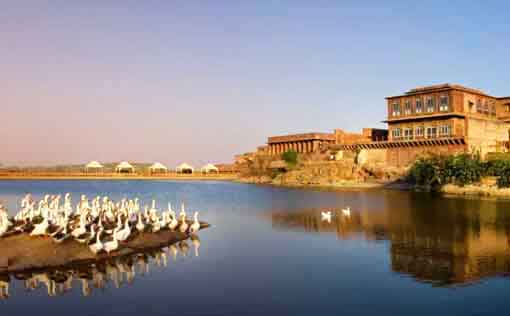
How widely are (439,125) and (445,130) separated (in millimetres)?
1634

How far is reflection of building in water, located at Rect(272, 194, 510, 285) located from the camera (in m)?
24.6

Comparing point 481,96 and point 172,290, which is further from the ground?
point 481,96

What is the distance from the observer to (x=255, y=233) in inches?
1454

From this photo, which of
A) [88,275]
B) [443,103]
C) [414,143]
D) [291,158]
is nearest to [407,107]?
[414,143]

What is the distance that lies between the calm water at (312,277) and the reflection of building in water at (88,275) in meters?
0.15

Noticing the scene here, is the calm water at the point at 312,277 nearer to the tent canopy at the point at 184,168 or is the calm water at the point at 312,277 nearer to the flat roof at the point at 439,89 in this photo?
the flat roof at the point at 439,89

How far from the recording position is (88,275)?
2283cm

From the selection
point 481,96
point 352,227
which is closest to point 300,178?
point 481,96

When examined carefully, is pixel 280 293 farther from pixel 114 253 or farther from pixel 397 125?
pixel 397 125

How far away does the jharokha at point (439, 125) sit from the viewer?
88250mm

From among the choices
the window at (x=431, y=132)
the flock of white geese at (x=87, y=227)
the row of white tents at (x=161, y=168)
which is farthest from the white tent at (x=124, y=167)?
the flock of white geese at (x=87, y=227)

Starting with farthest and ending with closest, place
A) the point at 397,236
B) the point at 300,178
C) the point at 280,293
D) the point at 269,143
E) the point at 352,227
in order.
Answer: the point at 269,143
the point at 300,178
the point at 352,227
the point at 397,236
the point at 280,293

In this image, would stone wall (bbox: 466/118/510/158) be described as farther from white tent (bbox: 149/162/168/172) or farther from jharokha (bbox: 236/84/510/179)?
white tent (bbox: 149/162/168/172)

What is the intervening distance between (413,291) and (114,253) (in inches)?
622
